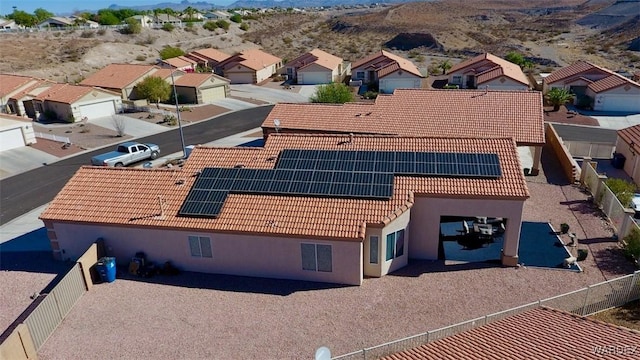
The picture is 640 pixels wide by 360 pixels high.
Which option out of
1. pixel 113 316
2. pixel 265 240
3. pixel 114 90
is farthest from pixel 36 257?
pixel 114 90

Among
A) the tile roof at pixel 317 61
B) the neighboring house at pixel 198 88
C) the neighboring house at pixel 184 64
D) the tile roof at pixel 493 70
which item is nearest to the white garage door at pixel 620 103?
the tile roof at pixel 493 70

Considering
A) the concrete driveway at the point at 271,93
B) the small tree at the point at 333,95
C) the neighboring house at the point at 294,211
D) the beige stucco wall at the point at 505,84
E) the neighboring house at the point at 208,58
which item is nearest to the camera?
the neighboring house at the point at 294,211

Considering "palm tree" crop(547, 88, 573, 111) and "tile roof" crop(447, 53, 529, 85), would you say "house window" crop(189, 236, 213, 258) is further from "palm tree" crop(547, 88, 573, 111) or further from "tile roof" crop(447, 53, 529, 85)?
"tile roof" crop(447, 53, 529, 85)

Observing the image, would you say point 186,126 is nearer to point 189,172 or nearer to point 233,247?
point 189,172

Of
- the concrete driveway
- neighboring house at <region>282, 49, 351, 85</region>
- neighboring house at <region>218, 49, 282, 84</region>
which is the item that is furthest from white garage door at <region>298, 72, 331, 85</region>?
neighboring house at <region>218, 49, 282, 84</region>

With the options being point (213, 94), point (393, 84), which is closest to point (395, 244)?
point (213, 94)

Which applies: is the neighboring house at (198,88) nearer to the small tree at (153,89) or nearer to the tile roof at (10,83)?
the small tree at (153,89)
